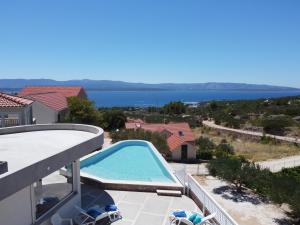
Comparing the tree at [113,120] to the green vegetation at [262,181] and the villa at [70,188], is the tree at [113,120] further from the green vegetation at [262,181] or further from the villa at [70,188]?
the villa at [70,188]

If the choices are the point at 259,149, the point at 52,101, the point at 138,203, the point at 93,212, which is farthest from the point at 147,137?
the point at 93,212

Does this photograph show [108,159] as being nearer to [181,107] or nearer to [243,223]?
[243,223]

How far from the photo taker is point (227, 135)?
2056 inches

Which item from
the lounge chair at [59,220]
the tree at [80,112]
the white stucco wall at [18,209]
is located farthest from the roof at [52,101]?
the white stucco wall at [18,209]

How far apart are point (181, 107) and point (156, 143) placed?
5626cm

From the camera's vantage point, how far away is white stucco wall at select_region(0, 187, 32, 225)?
266 inches

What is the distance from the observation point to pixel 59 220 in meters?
8.48

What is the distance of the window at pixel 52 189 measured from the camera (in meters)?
8.26

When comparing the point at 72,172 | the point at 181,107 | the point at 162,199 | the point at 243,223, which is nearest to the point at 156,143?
the point at 243,223

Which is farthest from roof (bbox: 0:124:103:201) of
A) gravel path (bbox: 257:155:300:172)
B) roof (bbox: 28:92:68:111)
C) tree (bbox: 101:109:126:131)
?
tree (bbox: 101:109:126:131)

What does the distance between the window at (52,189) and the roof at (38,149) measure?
0.74m

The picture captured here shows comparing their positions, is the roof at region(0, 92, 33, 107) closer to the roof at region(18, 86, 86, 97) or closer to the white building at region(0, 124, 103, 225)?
the white building at region(0, 124, 103, 225)

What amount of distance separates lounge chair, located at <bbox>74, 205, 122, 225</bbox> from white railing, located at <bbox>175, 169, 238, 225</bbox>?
9.03ft

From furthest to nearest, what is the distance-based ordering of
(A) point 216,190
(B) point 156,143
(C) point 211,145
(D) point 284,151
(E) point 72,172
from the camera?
1. (D) point 284,151
2. (C) point 211,145
3. (B) point 156,143
4. (A) point 216,190
5. (E) point 72,172
